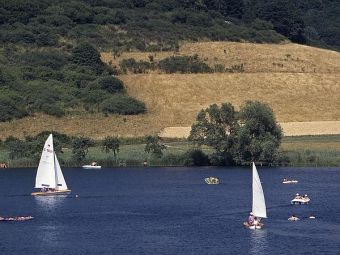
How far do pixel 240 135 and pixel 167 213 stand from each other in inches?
1474

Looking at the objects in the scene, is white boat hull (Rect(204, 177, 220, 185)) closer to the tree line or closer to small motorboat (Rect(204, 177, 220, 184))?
small motorboat (Rect(204, 177, 220, 184))

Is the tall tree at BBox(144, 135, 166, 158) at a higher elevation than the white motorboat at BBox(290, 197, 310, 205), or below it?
higher

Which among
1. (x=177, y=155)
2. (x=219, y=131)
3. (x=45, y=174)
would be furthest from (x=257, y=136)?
(x=45, y=174)

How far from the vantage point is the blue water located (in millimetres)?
87688

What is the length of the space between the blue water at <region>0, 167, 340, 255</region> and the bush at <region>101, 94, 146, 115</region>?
4303 cm

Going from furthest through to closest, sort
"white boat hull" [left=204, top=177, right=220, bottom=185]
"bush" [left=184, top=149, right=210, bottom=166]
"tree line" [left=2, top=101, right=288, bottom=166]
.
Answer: "bush" [left=184, top=149, right=210, bottom=166], "tree line" [left=2, top=101, right=288, bottom=166], "white boat hull" [left=204, top=177, right=220, bottom=185]

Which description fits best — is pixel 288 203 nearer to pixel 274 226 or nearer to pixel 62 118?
pixel 274 226

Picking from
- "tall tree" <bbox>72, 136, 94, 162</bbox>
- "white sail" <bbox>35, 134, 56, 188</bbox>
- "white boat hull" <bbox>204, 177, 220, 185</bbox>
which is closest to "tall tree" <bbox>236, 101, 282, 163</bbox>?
"white boat hull" <bbox>204, 177, 220, 185</bbox>

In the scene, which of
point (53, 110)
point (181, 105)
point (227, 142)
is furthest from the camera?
point (181, 105)

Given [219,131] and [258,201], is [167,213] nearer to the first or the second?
[258,201]

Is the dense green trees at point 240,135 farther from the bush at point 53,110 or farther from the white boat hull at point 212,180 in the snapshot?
the bush at point 53,110

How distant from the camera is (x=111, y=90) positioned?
194 meters

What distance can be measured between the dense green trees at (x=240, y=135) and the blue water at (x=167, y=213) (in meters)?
3.11

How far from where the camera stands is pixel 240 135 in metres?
140
